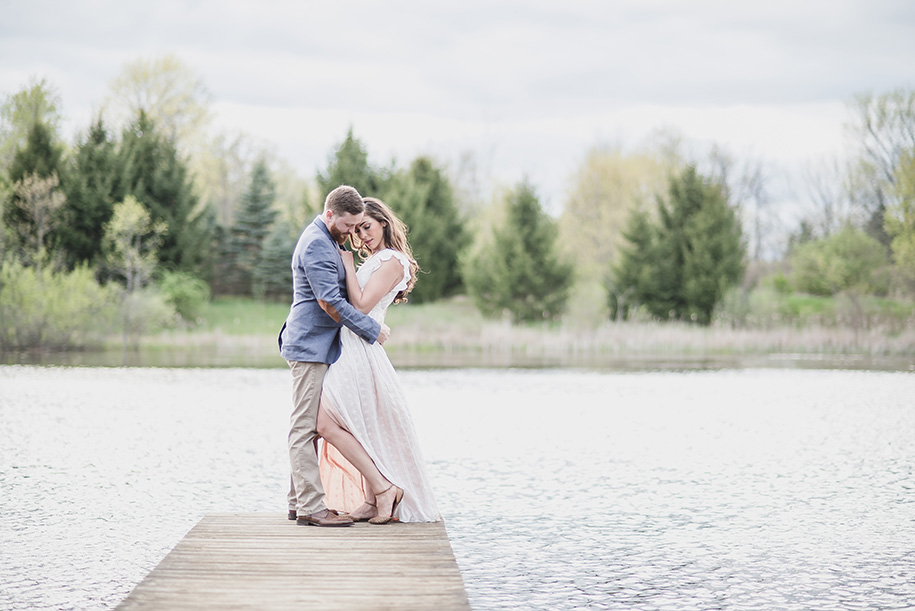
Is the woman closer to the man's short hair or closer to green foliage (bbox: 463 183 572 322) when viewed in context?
the man's short hair

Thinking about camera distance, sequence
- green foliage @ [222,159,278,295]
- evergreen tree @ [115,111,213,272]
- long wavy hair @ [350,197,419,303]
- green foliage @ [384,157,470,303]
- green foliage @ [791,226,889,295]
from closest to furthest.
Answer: long wavy hair @ [350,197,419,303], evergreen tree @ [115,111,213,272], green foliage @ [384,157,470,303], green foliage @ [791,226,889,295], green foliage @ [222,159,278,295]

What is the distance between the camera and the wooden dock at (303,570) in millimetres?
3938

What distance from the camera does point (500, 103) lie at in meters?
52.3

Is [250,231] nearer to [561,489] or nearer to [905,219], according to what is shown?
[905,219]

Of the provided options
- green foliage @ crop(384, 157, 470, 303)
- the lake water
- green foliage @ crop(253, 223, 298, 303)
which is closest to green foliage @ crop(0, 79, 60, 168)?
green foliage @ crop(253, 223, 298, 303)

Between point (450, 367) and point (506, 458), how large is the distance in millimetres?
12363

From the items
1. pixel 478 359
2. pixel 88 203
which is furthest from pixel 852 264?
pixel 88 203

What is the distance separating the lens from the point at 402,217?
128 ft

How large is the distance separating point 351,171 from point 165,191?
765cm

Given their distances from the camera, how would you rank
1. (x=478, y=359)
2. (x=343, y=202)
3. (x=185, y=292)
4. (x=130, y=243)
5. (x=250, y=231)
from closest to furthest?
(x=343, y=202) < (x=478, y=359) < (x=130, y=243) < (x=185, y=292) < (x=250, y=231)

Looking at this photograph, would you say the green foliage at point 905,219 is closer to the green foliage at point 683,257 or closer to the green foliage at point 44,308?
the green foliage at point 683,257

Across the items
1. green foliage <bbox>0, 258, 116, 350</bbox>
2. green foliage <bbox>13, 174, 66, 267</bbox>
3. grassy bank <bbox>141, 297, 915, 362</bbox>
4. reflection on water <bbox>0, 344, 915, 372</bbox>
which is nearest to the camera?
reflection on water <bbox>0, 344, 915, 372</bbox>

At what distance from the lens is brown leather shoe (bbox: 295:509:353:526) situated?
5.39m

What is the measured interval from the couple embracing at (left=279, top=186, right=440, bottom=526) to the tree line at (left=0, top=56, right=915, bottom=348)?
25091 mm
